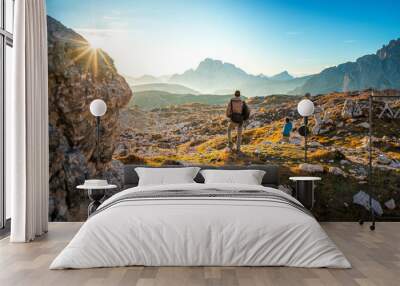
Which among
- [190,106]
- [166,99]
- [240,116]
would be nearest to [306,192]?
[240,116]

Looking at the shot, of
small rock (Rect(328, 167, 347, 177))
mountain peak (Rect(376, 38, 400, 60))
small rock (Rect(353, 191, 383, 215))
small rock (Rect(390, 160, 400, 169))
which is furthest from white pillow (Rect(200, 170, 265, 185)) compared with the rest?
mountain peak (Rect(376, 38, 400, 60))

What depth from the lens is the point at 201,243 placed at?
13.4ft

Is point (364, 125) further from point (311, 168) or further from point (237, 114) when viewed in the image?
point (237, 114)

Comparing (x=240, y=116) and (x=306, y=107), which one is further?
(x=240, y=116)

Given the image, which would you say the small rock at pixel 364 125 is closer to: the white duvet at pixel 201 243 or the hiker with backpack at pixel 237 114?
the hiker with backpack at pixel 237 114

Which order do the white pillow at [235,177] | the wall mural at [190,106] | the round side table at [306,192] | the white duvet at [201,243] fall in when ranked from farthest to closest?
the wall mural at [190,106]
the round side table at [306,192]
the white pillow at [235,177]
the white duvet at [201,243]

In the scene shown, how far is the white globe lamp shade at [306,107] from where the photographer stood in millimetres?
6730

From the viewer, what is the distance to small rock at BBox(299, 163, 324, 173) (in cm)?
705

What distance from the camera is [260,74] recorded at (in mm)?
7410

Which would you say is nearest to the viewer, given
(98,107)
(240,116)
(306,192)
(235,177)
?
(235,177)

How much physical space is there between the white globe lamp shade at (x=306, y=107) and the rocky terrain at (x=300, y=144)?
48 centimetres

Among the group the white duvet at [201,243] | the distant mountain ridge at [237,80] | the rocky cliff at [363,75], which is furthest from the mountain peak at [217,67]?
the white duvet at [201,243]

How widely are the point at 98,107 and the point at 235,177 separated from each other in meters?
2.11

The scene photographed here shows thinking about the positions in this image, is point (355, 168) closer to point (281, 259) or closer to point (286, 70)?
point (286, 70)
